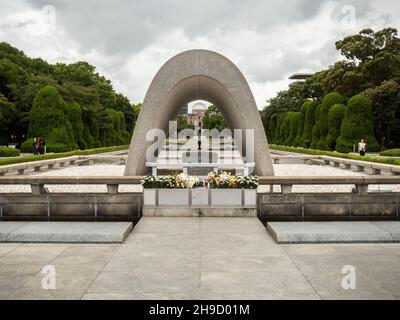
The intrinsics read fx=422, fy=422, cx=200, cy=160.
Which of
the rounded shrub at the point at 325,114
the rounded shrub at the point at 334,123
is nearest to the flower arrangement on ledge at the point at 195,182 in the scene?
the rounded shrub at the point at 334,123

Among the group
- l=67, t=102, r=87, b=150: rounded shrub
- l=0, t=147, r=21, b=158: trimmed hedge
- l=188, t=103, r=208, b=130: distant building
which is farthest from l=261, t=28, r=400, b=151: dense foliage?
l=188, t=103, r=208, b=130: distant building

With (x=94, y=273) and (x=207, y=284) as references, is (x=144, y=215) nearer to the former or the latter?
(x=94, y=273)

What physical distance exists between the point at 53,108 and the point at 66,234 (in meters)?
28.4

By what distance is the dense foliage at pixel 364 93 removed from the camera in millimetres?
36812

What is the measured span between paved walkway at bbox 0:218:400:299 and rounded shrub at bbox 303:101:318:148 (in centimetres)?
3738

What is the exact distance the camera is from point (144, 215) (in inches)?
369

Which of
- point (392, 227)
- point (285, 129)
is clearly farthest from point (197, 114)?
Answer: point (392, 227)

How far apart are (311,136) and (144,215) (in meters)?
37.0

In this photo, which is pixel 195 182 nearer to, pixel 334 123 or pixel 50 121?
pixel 50 121

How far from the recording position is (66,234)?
7.40 m

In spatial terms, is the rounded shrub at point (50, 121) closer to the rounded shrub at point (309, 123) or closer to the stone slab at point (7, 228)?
the rounded shrub at point (309, 123)

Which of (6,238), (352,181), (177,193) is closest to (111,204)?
(177,193)

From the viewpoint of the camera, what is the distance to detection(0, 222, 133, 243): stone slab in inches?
287

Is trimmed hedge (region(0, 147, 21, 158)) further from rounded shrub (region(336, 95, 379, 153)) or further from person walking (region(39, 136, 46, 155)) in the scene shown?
rounded shrub (region(336, 95, 379, 153))
